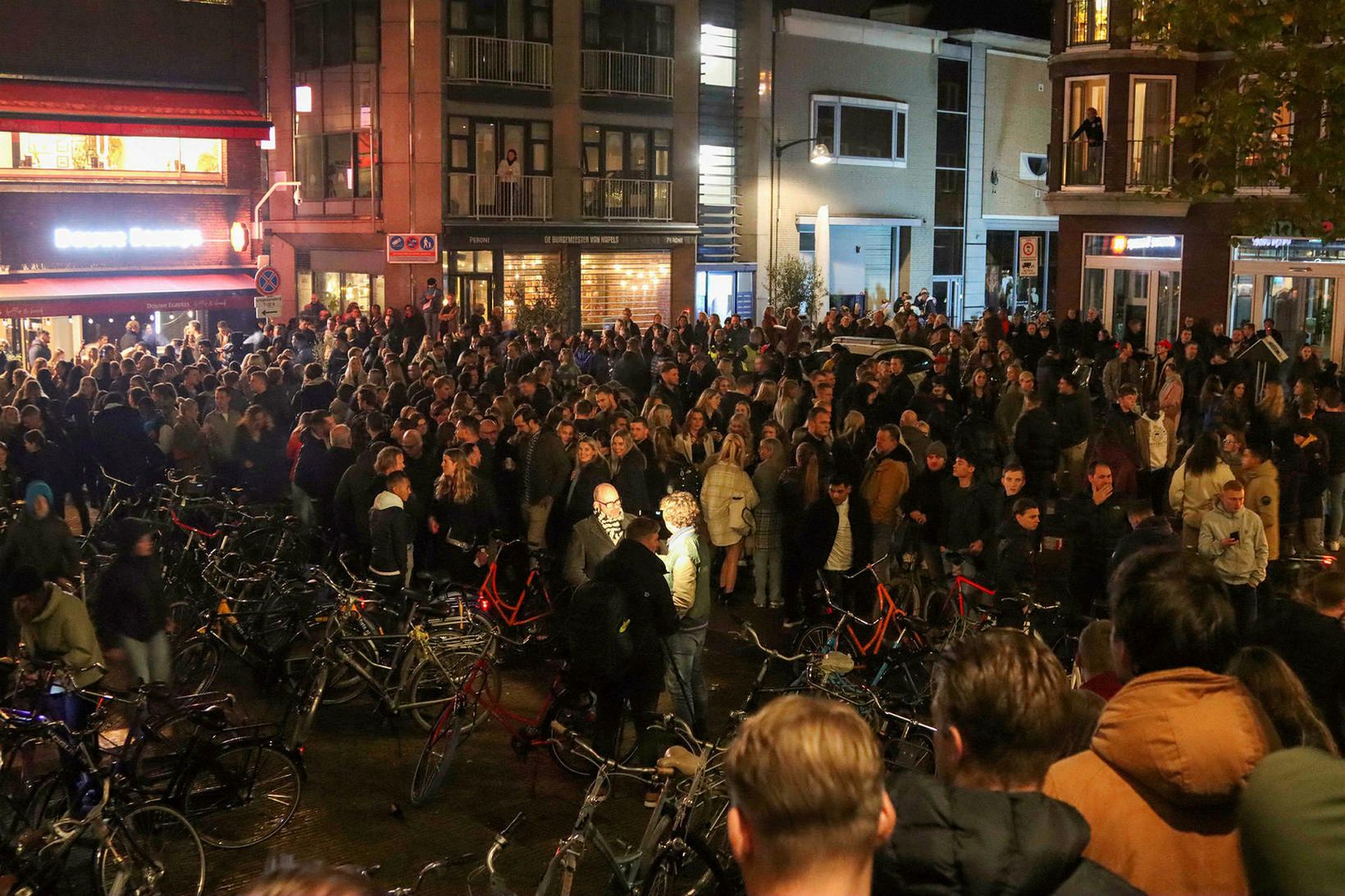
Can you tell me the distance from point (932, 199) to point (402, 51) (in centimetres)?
1956

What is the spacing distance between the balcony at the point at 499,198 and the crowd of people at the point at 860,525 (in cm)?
1080

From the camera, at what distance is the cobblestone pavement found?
A: 7.96 meters

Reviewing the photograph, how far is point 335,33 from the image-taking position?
35.4m

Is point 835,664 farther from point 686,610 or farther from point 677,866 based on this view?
point 677,866

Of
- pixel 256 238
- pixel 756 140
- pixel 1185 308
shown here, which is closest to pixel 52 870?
pixel 1185 308

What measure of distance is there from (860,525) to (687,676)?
141 inches

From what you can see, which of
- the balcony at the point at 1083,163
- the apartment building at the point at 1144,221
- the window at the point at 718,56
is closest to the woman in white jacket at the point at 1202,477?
the apartment building at the point at 1144,221

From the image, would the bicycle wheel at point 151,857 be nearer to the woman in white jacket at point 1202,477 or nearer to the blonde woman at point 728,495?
the blonde woman at point 728,495

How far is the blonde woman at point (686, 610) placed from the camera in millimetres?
9039

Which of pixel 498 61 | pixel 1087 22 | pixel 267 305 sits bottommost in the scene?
pixel 267 305

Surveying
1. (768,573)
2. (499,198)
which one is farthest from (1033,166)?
(768,573)

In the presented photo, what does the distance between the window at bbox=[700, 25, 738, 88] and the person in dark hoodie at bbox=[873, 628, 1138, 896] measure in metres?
38.3

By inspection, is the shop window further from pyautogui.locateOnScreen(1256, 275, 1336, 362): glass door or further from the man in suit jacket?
the man in suit jacket

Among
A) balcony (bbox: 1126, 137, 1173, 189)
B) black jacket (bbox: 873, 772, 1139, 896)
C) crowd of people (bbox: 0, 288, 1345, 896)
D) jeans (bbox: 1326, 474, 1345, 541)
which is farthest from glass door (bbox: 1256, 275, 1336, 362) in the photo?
black jacket (bbox: 873, 772, 1139, 896)
